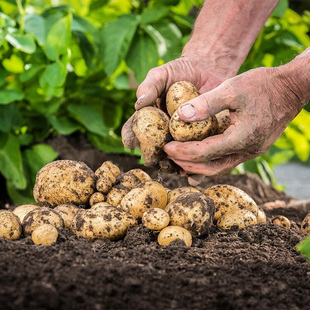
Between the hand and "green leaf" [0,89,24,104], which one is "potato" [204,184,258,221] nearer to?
the hand

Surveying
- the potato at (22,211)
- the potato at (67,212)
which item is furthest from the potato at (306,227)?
the potato at (22,211)

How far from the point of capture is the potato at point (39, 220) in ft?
7.00

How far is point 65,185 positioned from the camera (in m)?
2.39

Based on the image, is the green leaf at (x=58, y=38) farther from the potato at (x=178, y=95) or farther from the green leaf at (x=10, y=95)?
the potato at (x=178, y=95)

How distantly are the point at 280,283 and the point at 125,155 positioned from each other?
291 centimetres

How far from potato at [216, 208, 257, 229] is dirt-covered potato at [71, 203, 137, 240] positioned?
0.51 m

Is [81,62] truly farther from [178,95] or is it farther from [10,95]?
[178,95]

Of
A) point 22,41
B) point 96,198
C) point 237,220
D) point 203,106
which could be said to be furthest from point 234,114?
point 22,41

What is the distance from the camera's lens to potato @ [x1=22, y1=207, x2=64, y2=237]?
7.00 feet

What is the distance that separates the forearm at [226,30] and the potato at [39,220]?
4.56ft

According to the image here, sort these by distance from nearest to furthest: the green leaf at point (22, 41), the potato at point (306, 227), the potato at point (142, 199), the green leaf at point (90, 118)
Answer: the potato at point (142, 199) → the potato at point (306, 227) → the green leaf at point (22, 41) → the green leaf at point (90, 118)

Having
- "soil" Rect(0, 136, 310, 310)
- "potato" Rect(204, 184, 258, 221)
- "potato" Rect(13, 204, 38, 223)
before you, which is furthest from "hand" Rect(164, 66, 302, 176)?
"potato" Rect(13, 204, 38, 223)

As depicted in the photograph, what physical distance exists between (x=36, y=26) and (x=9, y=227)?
87.0 inches

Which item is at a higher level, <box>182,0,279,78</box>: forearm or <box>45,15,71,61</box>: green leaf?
<box>182,0,279,78</box>: forearm
